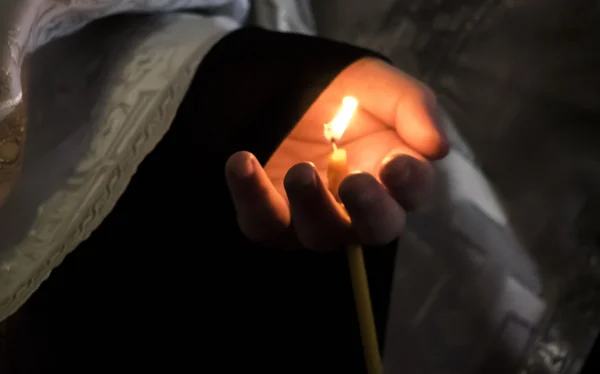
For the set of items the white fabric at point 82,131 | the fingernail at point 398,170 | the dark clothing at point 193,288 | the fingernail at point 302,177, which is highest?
the fingernail at point 398,170

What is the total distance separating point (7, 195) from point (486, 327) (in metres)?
0.40

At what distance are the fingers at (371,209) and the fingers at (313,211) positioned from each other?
0.05 ft

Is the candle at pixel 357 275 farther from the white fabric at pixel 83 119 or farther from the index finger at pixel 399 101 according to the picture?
the white fabric at pixel 83 119

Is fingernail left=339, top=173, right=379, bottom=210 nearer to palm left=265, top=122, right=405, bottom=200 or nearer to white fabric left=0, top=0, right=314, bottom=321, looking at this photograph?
palm left=265, top=122, right=405, bottom=200

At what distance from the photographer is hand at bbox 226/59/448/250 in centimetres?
35

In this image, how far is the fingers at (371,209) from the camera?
0.33 m

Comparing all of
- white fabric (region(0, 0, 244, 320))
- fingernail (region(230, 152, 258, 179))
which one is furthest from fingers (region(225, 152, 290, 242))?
white fabric (region(0, 0, 244, 320))

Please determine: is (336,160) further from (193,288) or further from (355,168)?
(193,288)

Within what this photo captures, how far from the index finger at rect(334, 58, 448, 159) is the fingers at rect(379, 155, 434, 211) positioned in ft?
0.08

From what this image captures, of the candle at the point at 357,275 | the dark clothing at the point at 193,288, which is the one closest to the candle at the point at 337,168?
the candle at the point at 357,275

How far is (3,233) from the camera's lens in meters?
0.48

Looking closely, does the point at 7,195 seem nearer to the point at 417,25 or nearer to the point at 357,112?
the point at 357,112

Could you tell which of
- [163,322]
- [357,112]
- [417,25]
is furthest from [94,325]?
[417,25]

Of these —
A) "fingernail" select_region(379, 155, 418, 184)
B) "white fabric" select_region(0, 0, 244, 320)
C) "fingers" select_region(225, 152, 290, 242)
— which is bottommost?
Answer: "white fabric" select_region(0, 0, 244, 320)
